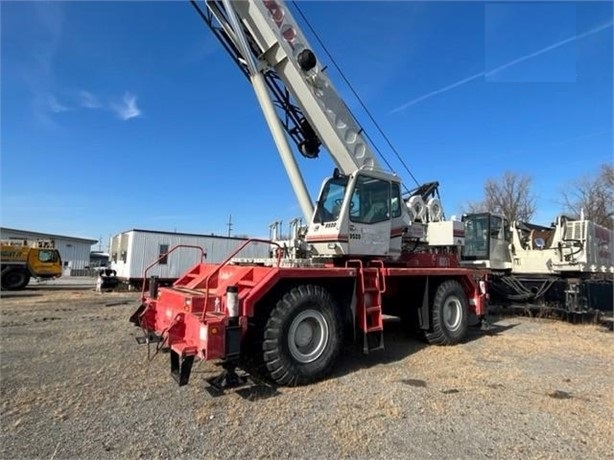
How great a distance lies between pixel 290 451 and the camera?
369 cm

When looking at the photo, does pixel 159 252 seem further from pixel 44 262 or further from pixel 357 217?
pixel 357 217

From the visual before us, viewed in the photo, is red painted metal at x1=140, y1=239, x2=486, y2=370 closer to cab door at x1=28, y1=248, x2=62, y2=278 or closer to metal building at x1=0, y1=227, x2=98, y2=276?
cab door at x1=28, y1=248, x2=62, y2=278

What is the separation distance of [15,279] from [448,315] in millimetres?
22512

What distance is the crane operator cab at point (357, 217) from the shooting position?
21.7 ft

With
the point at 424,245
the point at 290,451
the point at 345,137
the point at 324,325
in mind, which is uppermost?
the point at 345,137

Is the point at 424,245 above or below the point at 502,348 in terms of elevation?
above

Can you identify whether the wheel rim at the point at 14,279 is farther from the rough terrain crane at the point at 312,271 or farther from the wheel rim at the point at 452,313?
the wheel rim at the point at 452,313

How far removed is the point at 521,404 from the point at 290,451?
9.12 ft

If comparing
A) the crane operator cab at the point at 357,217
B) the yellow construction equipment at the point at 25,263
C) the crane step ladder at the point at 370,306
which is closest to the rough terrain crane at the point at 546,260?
the crane operator cab at the point at 357,217

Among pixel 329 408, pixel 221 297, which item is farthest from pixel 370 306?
pixel 221 297

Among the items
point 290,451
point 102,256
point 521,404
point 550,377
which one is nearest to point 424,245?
point 550,377

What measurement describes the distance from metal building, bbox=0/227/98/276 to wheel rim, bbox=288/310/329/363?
1752 inches

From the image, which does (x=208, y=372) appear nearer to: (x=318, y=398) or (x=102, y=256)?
(x=318, y=398)

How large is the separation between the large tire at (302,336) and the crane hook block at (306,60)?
4.25 metres
